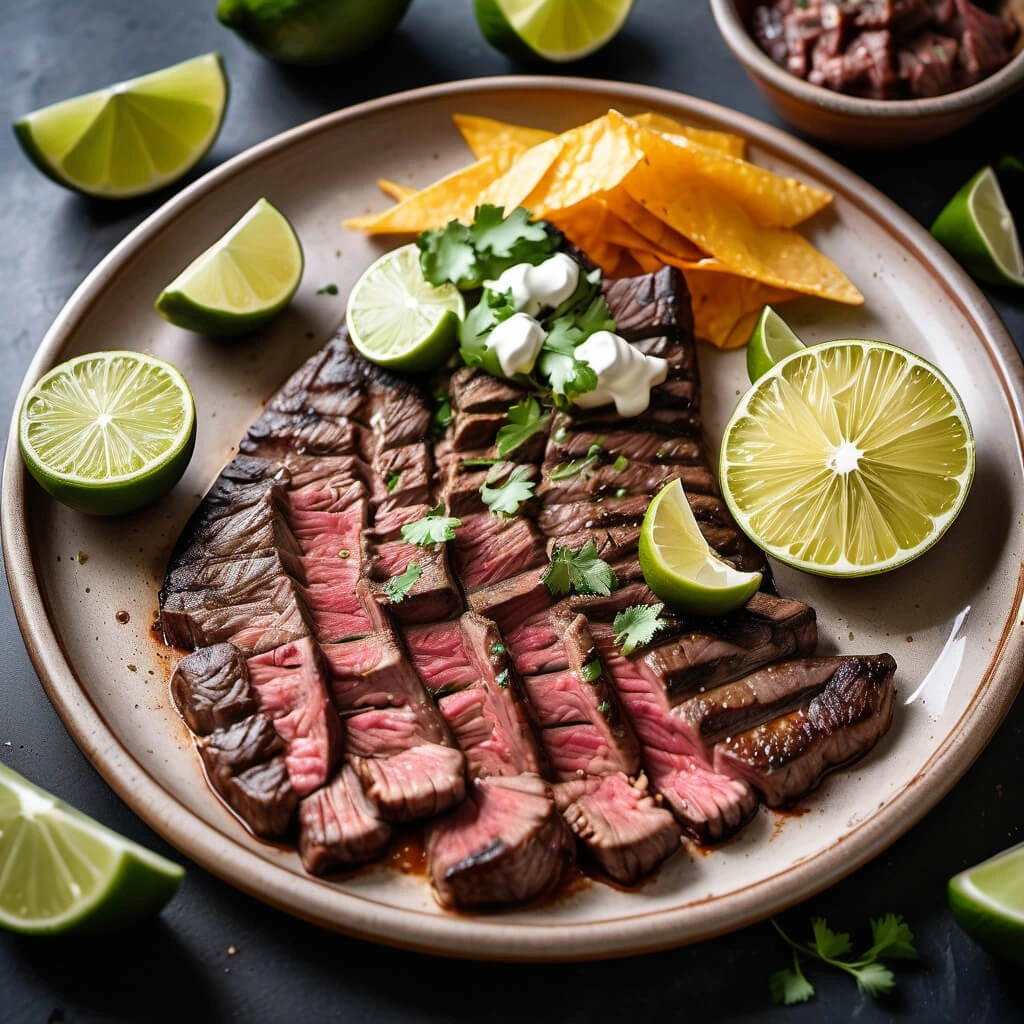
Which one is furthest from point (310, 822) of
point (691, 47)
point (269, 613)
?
point (691, 47)

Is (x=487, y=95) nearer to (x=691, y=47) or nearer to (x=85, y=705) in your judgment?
(x=691, y=47)

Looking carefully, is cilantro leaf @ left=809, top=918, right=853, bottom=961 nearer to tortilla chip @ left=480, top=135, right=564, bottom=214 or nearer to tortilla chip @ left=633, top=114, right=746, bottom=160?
tortilla chip @ left=480, top=135, right=564, bottom=214

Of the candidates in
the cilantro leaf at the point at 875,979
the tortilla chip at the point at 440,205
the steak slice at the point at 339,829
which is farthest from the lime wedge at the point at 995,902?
the tortilla chip at the point at 440,205

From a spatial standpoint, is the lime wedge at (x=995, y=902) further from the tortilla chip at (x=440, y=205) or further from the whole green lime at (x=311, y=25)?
the whole green lime at (x=311, y=25)

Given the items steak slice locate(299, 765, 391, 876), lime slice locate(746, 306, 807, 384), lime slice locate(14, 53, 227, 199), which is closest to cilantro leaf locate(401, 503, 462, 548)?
steak slice locate(299, 765, 391, 876)

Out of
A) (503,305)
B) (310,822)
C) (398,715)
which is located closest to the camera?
(310,822)

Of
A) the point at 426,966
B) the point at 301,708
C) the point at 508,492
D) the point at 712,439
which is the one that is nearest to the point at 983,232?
the point at 712,439
